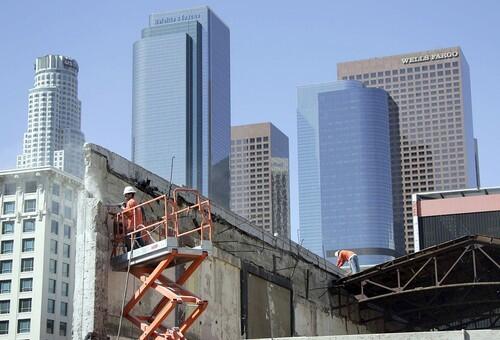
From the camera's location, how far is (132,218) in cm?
2158

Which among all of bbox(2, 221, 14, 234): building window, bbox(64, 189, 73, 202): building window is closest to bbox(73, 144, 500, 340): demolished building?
bbox(64, 189, 73, 202): building window

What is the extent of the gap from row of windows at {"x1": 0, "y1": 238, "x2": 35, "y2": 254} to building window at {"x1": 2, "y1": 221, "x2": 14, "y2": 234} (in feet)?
3.40

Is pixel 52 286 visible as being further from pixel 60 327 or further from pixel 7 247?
pixel 60 327

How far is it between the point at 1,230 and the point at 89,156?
8014 centimetres

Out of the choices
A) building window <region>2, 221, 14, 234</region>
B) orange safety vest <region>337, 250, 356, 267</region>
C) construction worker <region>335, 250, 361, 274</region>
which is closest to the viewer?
construction worker <region>335, 250, 361, 274</region>

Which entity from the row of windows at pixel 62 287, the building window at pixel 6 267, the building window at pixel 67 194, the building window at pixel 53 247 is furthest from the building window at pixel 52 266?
the building window at pixel 67 194

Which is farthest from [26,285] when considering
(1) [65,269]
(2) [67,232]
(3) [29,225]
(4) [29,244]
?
(3) [29,225]

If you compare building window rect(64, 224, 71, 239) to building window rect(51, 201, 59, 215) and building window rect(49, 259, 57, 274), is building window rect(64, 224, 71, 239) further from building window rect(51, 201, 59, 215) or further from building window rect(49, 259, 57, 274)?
building window rect(49, 259, 57, 274)

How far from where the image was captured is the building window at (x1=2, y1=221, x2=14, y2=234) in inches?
3846

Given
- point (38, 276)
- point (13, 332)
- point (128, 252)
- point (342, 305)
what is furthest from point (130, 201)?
point (38, 276)

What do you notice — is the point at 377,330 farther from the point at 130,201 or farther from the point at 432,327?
the point at 130,201

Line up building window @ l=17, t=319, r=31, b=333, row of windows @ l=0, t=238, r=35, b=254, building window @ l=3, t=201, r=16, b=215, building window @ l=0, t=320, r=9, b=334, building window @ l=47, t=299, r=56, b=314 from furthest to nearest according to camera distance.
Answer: building window @ l=3, t=201, r=16, b=215 → row of windows @ l=0, t=238, r=35, b=254 → building window @ l=0, t=320, r=9, b=334 → building window @ l=47, t=299, r=56, b=314 → building window @ l=17, t=319, r=31, b=333

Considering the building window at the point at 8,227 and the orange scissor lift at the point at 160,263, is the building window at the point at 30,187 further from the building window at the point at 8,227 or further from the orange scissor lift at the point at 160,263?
the orange scissor lift at the point at 160,263

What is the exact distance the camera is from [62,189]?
95.4m
